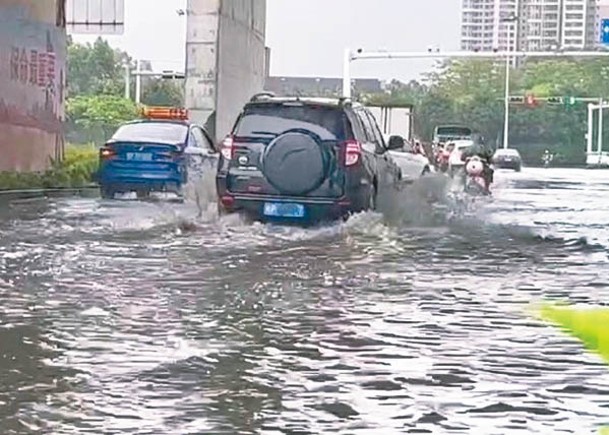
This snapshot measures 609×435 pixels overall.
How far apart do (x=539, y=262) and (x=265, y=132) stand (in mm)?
3436

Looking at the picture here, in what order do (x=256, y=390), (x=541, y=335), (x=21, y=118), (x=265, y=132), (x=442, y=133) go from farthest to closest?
(x=442, y=133) → (x=21, y=118) → (x=265, y=132) → (x=541, y=335) → (x=256, y=390)

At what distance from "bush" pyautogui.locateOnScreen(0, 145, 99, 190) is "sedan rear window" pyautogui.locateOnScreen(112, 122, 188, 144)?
2.25 m

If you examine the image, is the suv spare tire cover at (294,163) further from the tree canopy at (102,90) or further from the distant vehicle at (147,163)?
the tree canopy at (102,90)

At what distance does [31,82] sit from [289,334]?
644 inches

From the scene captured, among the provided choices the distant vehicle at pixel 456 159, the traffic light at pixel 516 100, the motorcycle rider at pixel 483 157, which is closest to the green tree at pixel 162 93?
the traffic light at pixel 516 100

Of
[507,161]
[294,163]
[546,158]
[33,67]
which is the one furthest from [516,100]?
[294,163]

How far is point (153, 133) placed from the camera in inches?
794

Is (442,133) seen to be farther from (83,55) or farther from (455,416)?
(455,416)

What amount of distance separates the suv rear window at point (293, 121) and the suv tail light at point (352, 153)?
0.11 m

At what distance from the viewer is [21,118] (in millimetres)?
22766

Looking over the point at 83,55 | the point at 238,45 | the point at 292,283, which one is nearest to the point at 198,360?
the point at 292,283

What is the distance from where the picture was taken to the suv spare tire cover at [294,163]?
1365 centimetres

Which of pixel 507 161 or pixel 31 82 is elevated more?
pixel 31 82

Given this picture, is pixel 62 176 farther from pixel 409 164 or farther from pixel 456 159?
pixel 456 159
